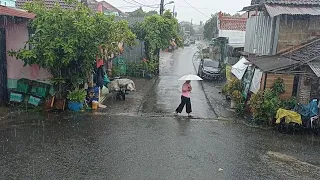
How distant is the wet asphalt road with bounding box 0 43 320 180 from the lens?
24.1 feet

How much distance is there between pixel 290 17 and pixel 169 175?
35.1 ft

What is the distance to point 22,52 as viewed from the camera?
1150 centimetres

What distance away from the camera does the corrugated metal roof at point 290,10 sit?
13.9m

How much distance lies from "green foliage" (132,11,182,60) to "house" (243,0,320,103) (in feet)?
25.0

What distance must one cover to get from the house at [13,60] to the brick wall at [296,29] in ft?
33.9

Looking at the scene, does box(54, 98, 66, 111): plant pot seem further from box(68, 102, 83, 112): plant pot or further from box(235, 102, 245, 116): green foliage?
box(235, 102, 245, 116): green foliage

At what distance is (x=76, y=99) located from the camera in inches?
487

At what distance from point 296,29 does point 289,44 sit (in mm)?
724

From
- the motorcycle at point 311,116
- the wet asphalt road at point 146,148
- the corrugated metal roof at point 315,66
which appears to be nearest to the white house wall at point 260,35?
the corrugated metal roof at point 315,66

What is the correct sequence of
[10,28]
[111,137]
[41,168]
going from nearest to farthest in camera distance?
[41,168], [111,137], [10,28]

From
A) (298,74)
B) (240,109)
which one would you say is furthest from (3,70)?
(298,74)

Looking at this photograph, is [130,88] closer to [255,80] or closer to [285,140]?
[255,80]

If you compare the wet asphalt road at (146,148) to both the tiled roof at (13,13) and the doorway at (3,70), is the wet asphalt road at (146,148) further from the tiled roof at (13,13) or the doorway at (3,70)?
the tiled roof at (13,13)

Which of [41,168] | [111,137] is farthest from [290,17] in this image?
[41,168]
